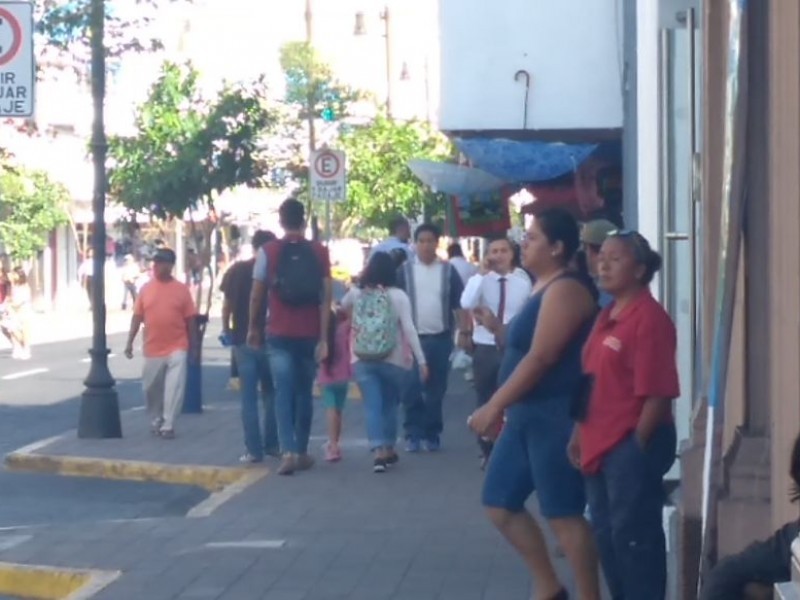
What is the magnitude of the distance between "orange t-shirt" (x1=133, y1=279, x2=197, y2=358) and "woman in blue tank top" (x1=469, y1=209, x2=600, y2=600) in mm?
9017

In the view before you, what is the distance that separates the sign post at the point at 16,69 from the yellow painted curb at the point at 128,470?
158 inches

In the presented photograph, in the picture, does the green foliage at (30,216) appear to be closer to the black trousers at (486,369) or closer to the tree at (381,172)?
the tree at (381,172)

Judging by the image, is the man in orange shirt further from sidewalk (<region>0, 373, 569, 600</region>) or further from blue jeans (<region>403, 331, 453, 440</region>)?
blue jeans (<region>403, 331, 453, 440</region>)

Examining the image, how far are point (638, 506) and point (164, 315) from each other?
9.93 meters

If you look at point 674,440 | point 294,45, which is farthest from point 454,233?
point 294,45

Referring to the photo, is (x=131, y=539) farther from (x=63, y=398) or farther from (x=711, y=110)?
(x=63, y=398)

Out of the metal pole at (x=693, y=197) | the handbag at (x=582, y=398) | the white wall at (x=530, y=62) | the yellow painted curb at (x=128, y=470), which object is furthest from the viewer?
the white wall at (x=530, y=62)

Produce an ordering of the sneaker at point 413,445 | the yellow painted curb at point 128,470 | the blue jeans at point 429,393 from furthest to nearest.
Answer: the sneaker at point 413,445 < the blue jeans at point 429,393 < the yellow painted curb at point 128,470

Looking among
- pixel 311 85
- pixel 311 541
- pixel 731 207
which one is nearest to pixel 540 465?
pixel 731 207

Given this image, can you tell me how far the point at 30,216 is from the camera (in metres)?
50.8

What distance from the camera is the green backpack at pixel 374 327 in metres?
13.8

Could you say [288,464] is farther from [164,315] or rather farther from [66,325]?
[66,325]

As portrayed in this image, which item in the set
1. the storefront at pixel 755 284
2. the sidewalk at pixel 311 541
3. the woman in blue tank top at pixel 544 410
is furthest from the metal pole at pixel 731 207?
the sidewalk at pixel 311 541

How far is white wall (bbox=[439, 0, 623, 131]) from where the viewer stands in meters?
14.7
